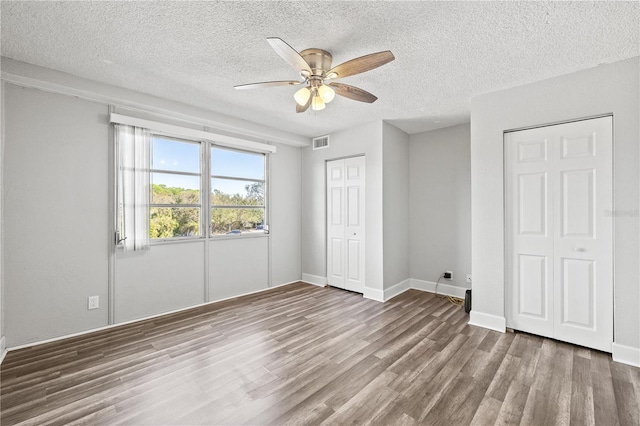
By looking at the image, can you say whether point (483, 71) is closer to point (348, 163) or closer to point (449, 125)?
point (449, 125)

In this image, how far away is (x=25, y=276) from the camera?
2711 mm

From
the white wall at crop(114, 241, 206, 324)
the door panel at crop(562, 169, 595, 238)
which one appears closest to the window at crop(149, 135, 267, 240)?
the white wall at crop(114, 241, 206, 324)

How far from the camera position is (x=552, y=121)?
279 centimetres

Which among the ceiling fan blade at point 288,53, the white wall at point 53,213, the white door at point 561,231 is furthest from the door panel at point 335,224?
the white wall at point 53,213

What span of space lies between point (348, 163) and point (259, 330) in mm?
2905

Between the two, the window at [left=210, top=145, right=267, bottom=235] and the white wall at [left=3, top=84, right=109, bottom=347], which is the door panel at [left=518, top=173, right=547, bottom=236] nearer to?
the window at [left=210, top=145, right=267, bottom=235]

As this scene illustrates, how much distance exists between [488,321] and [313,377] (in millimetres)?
2174

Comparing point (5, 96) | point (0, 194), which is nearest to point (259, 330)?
point (0, 194)

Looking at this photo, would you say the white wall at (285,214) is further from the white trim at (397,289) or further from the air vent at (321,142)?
the white trim at (397,289)

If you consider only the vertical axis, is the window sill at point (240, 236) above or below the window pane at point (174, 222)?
below

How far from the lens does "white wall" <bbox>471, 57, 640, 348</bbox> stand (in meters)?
2.41

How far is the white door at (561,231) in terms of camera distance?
Answer: 258 centimetres

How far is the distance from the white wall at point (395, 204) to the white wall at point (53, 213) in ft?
11.8

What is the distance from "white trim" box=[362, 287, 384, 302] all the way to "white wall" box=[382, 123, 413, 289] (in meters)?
0.14
